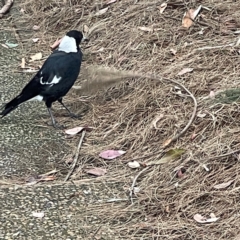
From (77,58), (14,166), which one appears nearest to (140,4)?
(77,58)

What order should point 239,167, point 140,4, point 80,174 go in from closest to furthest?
point 239,167 < point 80,174 < point 140,4

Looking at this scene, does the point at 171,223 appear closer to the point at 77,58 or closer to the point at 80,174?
the point at 80,174

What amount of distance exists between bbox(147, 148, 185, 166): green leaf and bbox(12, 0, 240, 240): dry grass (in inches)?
2.0

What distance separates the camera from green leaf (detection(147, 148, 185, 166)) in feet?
13.3

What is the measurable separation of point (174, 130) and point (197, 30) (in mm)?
1460

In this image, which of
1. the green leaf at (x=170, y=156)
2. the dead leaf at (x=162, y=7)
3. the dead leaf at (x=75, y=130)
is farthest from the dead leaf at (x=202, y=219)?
the dead leaf at (x=162, y=7)

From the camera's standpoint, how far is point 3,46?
20.8 feet

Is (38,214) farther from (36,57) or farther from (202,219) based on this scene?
(36,57)

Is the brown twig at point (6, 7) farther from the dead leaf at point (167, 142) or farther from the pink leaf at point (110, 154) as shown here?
the dead leaf at point (167, 142)

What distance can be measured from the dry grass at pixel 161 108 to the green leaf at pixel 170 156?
2.0 inches

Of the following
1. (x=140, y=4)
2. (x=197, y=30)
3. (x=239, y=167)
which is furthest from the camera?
(x=140, y=4)

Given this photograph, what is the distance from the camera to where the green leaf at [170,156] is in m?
4.06

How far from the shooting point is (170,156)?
4.08m

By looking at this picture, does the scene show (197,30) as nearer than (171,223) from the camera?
No
